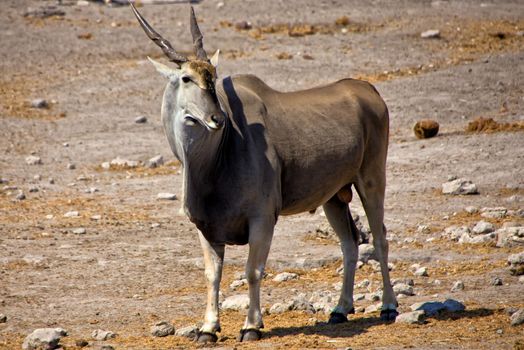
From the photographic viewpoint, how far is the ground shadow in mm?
8805

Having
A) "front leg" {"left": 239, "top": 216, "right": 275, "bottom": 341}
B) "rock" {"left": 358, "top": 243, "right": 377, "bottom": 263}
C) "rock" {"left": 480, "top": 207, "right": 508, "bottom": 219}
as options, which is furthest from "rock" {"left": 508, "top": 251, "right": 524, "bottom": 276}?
"front leg" {"left": 239, "top": 216, "right": 275, "bottom": 341}

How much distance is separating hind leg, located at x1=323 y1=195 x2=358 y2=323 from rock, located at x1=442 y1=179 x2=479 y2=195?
5.13 meters

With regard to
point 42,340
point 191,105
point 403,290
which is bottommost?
point 403,290

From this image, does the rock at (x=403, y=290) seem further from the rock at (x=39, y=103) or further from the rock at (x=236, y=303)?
the rock at (x=39, y=103)

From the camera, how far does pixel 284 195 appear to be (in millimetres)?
9258

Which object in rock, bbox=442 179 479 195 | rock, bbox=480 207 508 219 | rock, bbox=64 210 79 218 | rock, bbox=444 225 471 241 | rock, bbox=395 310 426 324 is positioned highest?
rock, bbox=395 310 426 324

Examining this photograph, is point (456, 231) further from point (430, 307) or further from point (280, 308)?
point (280, 308)

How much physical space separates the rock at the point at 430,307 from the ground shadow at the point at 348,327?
55mm

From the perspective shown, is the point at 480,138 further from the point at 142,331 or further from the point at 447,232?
the point at 142,331

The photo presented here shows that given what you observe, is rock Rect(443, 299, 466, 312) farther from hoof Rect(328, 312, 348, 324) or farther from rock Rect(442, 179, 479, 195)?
rock Rect(442, 179, 479, 195)

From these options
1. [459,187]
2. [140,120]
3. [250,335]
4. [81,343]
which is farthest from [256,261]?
[140,120]

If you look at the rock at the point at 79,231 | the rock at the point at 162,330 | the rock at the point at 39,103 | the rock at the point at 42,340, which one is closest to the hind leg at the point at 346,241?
the rock at the point at 162,330

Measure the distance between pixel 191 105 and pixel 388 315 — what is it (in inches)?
103

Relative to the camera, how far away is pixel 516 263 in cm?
1093
